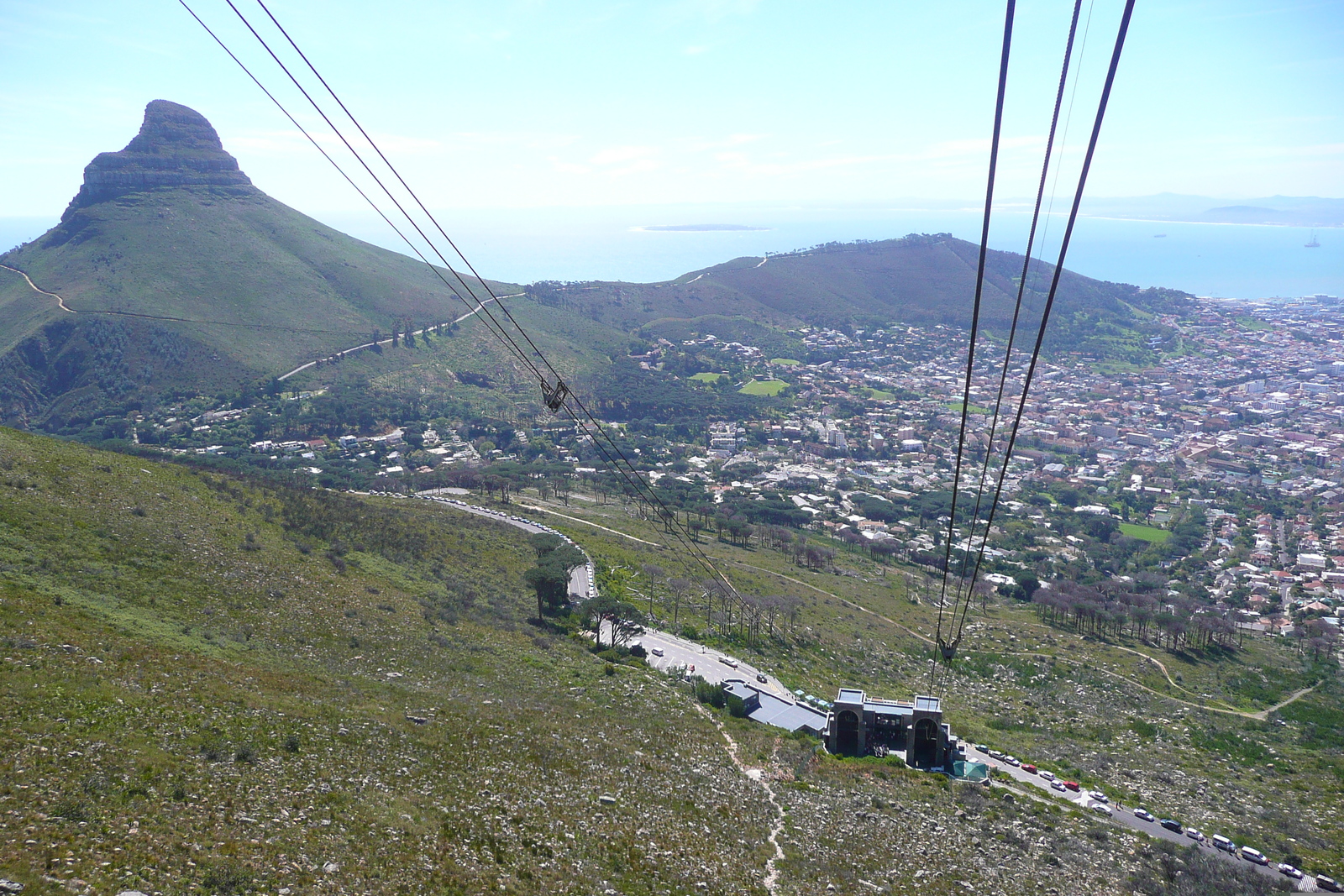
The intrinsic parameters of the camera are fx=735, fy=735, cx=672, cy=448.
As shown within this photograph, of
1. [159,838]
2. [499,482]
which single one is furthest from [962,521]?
[159,838]

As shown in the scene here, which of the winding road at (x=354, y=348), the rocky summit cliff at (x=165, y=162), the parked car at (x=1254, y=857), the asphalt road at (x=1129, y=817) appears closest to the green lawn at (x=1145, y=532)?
the asphalt road at (x=1129, y=817)

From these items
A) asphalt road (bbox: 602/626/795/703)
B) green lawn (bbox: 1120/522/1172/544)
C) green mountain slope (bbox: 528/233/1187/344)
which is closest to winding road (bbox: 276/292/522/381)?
green mountain slope (bbox: 528/233/1187/344)

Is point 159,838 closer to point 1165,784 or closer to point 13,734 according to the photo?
point 13,734

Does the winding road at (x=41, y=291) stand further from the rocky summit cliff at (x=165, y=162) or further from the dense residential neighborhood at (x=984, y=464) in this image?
the dense residential neighborhood at (x=984, y=464)

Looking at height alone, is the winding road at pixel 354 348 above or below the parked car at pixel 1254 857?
above

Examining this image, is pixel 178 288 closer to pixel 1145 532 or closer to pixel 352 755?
pixel 352 755
